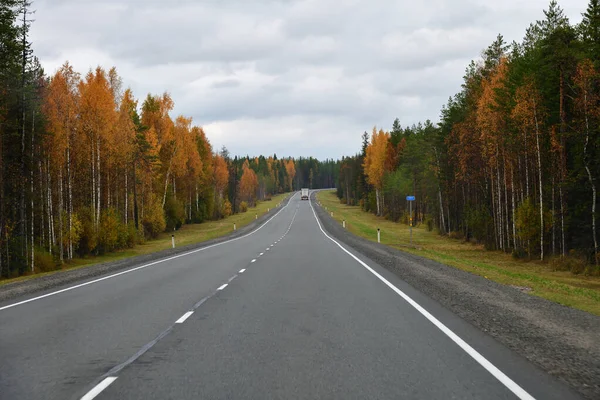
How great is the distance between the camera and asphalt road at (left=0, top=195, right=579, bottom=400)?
507cm

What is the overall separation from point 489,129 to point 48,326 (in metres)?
31.4

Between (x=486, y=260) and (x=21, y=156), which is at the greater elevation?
(x=21, y=156)

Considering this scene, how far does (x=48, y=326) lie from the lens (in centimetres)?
858

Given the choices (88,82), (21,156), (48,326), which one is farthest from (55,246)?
(48,326)

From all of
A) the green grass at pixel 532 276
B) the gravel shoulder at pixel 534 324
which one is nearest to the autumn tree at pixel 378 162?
the green grass at pixel 532 276

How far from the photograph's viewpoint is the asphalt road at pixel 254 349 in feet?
16.6

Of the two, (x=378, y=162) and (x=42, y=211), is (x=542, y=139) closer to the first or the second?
(x=42, y=211)

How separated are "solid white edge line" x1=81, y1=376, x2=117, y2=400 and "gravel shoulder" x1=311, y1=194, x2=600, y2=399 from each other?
14.8 feet

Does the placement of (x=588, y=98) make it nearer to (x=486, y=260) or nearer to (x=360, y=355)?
(x=486, y=260)

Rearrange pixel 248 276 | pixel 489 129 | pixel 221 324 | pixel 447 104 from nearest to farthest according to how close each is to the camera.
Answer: pixel 221 324, pixel 248 276, pixel 489 129, pixel 447 104

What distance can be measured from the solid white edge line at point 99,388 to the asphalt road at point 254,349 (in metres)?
0.02

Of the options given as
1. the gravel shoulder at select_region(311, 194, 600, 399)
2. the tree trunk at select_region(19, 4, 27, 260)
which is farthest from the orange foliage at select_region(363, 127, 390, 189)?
the gravel shoulder at select_region(311, 194, 600, 399)

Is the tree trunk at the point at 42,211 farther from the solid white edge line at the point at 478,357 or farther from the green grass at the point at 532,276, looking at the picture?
the solid white edge line at the point at 478,357

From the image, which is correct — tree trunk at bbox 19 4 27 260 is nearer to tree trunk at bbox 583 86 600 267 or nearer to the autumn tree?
tree trunk at bbox 583 86 600 267
